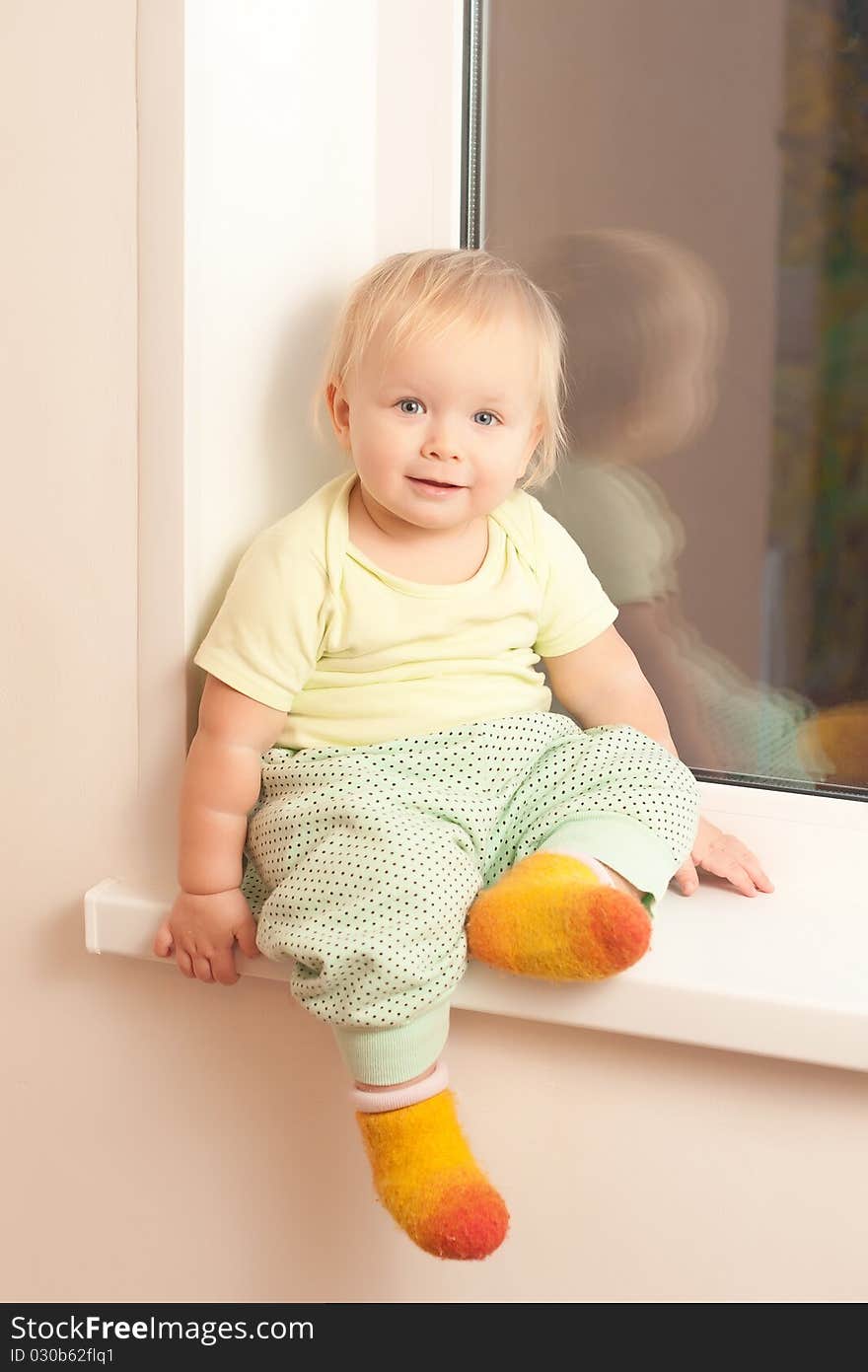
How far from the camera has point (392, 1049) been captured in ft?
2.84

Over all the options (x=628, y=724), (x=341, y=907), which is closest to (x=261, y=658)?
(x=341, y=907)

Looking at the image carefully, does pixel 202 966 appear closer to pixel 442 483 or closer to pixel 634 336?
pixel 442 483

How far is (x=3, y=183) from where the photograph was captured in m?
0.99

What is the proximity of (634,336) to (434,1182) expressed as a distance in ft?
2.35

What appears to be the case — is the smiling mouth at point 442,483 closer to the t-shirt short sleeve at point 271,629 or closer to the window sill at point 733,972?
the t-shirt short sleeve at point 271,629

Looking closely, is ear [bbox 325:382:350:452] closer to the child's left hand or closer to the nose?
the nose

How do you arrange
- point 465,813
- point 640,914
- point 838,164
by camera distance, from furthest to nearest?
point 838,164
point 465,813
point 640,914

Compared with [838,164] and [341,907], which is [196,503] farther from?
[838,164]

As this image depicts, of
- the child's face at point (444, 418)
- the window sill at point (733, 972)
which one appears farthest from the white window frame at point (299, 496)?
the child's face at point (444, 418)

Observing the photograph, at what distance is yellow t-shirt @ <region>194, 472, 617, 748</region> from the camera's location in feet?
3.15

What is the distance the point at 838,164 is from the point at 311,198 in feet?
1.39

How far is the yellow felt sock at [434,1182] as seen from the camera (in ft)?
2.69

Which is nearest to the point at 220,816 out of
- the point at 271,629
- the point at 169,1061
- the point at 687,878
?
the point at 271,629

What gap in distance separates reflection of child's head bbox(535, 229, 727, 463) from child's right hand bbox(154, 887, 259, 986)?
0.52 m
